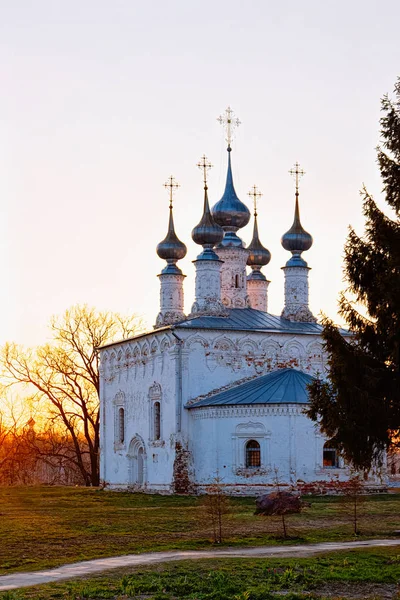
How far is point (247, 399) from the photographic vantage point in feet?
104

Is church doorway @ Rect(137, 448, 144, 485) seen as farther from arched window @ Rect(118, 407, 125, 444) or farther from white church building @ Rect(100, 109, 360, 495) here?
arched window @ Rect(118, 407, 125, 444)

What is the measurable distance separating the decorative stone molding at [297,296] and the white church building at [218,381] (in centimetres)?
4

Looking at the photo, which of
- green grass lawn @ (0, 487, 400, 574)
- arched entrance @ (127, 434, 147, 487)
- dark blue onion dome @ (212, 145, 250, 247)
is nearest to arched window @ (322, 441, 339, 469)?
green grass lawn @ (0, 487, 400, 574)

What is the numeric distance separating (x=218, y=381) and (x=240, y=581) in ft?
70.4

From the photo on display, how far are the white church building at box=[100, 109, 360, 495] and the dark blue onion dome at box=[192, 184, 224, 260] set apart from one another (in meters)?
0.05

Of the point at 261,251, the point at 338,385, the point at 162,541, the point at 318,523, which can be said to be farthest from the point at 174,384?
Result: the point at 338,385

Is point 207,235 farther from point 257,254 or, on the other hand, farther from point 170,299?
point 257,254

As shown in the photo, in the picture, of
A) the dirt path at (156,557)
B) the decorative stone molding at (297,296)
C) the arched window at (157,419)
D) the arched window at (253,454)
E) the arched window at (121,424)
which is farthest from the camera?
the arched window at (121,424)

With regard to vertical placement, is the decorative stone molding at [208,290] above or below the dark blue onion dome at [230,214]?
below

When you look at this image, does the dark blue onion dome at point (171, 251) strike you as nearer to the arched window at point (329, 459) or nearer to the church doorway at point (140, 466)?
the church doorway at point (140, 466)

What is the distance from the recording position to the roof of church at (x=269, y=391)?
3144 cm

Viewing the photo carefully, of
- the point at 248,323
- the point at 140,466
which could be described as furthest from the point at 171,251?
the point at 140,466

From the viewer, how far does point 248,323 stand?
116 ft

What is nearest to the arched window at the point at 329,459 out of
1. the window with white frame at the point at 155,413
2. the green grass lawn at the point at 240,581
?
the window with white frame at the point at 155,413
